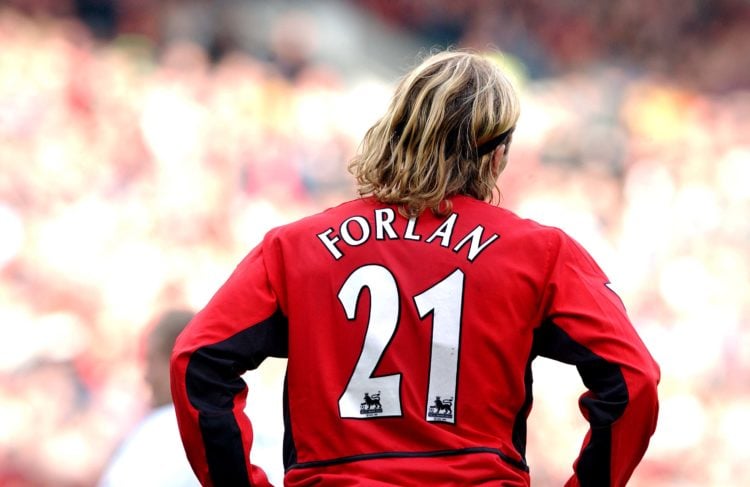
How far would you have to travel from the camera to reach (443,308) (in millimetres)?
1716

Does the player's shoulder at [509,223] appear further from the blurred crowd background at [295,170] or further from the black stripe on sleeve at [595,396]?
the blurred crowd background at [295,170]

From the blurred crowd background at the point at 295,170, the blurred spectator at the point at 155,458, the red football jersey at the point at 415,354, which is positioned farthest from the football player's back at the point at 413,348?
the blurred crowd background at the point at 295,170

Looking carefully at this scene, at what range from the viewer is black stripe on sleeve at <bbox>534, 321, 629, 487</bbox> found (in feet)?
5.57

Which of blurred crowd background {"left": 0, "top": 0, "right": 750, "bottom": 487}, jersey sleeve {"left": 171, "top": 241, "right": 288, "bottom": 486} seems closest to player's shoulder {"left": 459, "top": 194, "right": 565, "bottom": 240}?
jersey sleeve {"left": 171, "top": 241, "right": 288, "bottom": 486}

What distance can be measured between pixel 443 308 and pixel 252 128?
11.5 feet

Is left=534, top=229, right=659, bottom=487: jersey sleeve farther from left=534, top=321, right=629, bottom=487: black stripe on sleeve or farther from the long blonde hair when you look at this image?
the long blonde hair

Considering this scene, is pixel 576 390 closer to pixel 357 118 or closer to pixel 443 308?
pixel 357 118

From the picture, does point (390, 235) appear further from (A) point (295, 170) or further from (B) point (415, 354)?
(A) point (295, 170)

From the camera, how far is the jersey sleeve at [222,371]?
5.69 ft

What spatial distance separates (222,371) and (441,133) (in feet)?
1.76

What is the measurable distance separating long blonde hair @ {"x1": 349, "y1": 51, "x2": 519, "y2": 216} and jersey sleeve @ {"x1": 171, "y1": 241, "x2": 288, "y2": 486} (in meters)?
0.28

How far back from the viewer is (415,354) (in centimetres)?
171

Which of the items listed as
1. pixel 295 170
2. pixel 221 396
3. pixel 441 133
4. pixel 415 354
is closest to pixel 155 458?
pixel 221 396

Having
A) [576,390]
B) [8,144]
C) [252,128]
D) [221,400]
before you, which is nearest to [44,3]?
[8,144]
